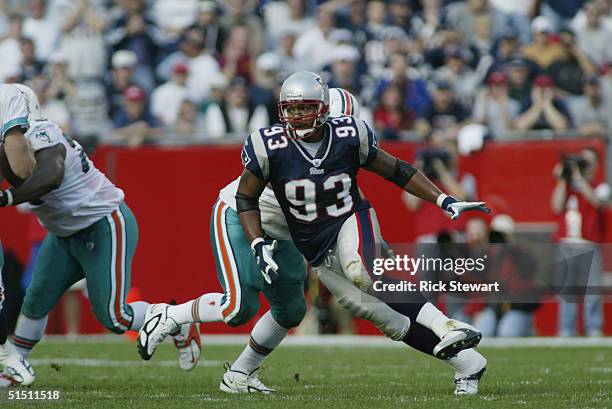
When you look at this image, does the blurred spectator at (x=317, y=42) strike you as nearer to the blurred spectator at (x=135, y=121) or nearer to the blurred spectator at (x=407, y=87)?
the blurred spectator at (x=407, y=87)

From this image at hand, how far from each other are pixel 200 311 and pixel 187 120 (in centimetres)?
616

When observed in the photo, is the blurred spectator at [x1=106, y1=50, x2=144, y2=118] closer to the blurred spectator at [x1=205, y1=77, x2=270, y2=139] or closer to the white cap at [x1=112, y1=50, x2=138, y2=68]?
the white cap at [x1=112, y1=50, x2=138, y2=68]

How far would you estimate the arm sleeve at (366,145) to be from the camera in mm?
6043

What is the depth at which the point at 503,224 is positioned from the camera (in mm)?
10781

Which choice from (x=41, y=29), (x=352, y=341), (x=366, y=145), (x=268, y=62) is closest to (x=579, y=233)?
(x=352, y=341)

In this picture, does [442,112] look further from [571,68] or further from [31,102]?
[31,102]

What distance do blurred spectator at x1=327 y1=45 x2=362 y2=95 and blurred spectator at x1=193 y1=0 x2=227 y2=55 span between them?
1763 millimetres

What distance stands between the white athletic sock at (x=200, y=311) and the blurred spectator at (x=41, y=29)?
26.3ft

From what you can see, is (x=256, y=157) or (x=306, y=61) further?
(x=306, y=61)

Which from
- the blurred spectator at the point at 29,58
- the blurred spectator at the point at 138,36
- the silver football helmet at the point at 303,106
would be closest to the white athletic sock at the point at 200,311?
the silver football helmet at the point at 303,106

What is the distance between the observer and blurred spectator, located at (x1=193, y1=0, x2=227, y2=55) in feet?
43.9

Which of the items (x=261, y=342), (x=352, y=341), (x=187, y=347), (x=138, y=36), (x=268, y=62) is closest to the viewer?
(x=261, y=342)

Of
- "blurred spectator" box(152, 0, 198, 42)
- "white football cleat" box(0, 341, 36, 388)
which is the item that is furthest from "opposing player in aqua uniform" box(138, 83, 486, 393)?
"blurred spectator" box(152, 0, 198, 42)

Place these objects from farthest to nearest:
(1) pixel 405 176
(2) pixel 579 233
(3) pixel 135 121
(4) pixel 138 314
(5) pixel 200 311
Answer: (3) pixel 135 121
(2) pixel 579 233
(4) pixel 138 314
(5) pixel 200 311
(1) pixel 405 176
